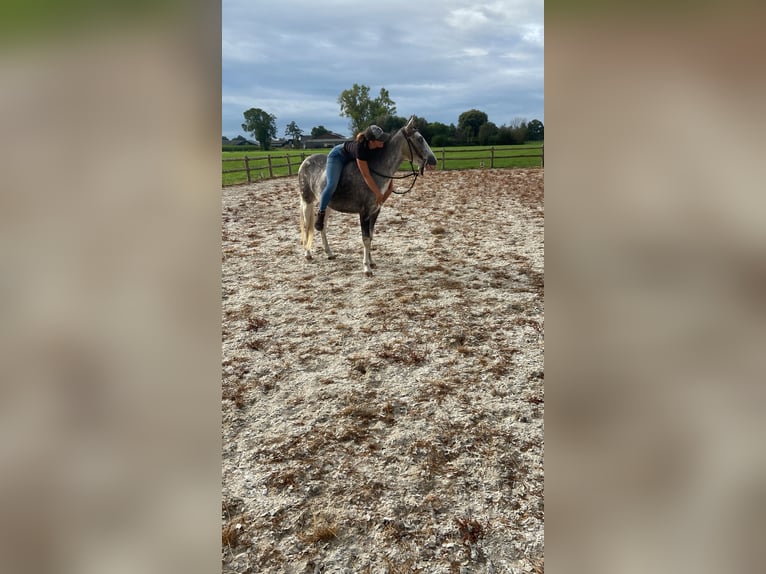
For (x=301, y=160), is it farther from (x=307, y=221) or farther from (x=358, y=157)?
(x=358, y=157)

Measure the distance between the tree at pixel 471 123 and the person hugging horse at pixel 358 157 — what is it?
1.71 meters

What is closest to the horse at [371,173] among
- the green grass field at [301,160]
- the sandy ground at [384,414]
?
the sandy ground at [384,414]

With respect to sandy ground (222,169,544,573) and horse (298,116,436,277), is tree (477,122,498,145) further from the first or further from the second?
sandy ground (222,169,544,573)

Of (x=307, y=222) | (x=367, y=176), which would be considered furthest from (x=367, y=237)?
(x=307, y=222)

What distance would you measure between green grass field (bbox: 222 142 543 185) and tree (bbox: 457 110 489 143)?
767cm

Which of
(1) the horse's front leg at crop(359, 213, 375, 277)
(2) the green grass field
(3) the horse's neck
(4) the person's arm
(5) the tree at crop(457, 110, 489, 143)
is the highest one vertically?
(2) the green grass field

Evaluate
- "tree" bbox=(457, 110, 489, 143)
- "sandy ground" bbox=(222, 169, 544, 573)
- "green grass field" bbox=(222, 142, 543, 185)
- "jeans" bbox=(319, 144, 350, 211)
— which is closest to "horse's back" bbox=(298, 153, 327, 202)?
"jeans" bbox=(319, 144, 350, 211)

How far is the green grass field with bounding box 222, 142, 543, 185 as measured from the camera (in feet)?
59.2

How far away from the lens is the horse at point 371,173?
584 cm

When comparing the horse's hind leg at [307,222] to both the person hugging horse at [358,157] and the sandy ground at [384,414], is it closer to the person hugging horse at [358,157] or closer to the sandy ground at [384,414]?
the sandy ground at [384,414]

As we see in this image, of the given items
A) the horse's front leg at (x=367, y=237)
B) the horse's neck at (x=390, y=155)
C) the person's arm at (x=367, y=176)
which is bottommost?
the horse's front leg at (x=367, y=237)
